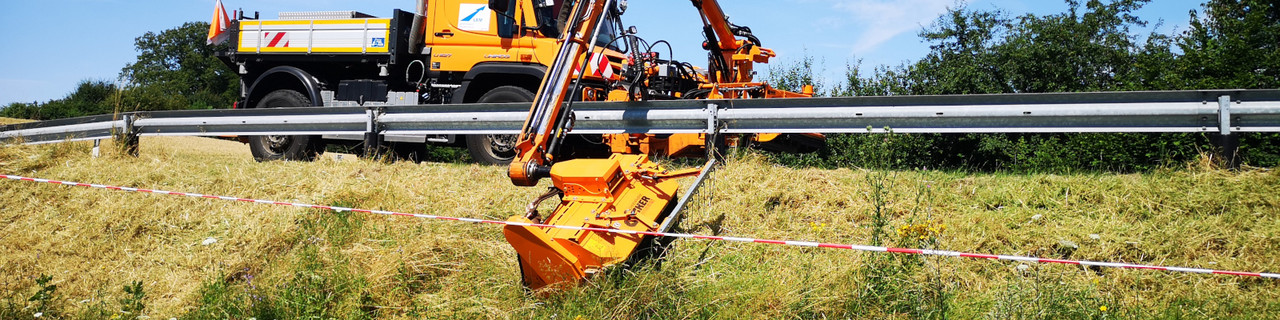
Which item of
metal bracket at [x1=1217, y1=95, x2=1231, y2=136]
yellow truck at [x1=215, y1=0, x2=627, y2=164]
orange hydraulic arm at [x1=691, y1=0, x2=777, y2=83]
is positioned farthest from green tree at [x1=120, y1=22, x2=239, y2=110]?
metal bracket at [x1=1217, y1=95, x2=1231, y2=136]

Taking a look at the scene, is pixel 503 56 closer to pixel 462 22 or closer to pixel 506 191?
pixel 462 22

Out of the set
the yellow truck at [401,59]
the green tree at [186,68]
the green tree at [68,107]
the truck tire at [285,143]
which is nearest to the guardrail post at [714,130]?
the yellow truck at [401,59]

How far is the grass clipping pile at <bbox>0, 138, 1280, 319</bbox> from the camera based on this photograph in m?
4.56

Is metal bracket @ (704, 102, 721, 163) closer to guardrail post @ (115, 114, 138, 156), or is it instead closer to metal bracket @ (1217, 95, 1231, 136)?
metal bracket @ (1217, 95, 1231, 136)

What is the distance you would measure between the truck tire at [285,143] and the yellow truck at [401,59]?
13mm

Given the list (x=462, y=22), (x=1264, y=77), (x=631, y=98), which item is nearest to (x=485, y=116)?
(x=631, y=98)

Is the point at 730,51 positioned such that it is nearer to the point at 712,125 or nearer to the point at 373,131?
the point at 712,125

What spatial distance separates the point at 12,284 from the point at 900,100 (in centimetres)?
643

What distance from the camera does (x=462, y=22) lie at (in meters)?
10.3

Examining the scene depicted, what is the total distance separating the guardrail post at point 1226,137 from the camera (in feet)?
18.7

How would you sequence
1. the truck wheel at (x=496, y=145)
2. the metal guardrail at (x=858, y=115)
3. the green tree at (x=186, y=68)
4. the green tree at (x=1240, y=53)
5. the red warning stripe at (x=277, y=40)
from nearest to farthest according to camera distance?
1. the metal guardrail at (x=858, y=115)
2. the truck wheel at (x=496, y=145)
3. the red warning stripe at (x=277, y=40)
4. the green tree at (x=1240, y=53)
5. the green tree at (x=186, y=68)

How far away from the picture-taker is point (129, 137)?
32.7 feet

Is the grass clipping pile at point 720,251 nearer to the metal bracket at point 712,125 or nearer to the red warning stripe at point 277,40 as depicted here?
the metal bracket at point 712,125

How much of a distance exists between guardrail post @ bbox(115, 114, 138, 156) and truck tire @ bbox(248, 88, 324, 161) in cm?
124
